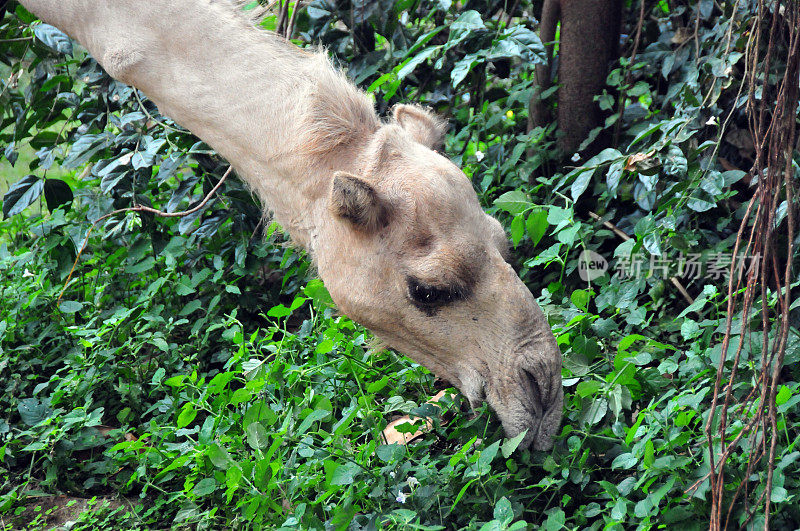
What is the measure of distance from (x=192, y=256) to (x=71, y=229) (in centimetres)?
91

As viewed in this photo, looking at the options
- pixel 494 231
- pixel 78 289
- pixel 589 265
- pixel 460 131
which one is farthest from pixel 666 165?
pixel 78 289

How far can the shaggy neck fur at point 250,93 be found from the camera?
3.09 meters

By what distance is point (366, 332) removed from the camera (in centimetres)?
396

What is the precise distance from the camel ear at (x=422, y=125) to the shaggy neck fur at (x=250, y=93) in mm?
203

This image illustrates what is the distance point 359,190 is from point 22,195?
303 cm

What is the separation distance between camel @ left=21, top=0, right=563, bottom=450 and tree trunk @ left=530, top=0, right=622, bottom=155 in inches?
70.7

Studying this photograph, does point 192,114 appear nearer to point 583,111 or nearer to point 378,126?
point 378,126

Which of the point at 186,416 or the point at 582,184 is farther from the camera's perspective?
the point at 582,184

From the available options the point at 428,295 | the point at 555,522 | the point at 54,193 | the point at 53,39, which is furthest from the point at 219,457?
the point at 53,39

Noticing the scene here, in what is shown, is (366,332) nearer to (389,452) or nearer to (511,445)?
(389,452)

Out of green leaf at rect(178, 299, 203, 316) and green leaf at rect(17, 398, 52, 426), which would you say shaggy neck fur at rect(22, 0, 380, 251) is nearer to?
green leaf at rect(178, 299, 203, 316)

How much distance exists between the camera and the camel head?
281cm

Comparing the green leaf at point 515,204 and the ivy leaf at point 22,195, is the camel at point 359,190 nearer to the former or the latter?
the green leaf at point 515,204

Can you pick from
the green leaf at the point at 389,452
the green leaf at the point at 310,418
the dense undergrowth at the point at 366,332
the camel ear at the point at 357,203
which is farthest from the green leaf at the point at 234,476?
the camel ear at the point at 357,203
